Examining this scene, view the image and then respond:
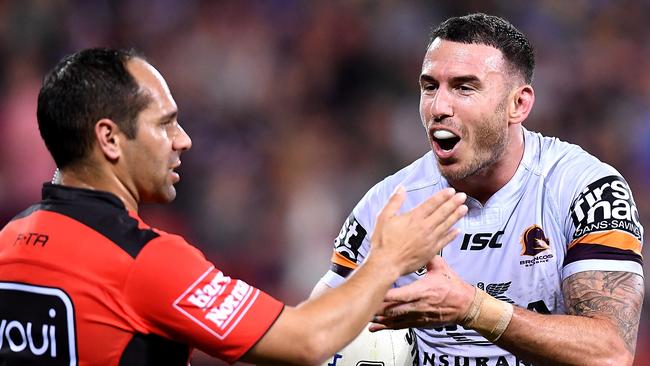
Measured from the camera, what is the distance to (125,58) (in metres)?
3.46

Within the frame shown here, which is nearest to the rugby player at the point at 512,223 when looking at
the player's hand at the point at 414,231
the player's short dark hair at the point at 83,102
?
the player's hand at the point at 414,231

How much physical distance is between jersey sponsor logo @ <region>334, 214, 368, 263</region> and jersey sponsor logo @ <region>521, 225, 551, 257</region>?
2.46 feet

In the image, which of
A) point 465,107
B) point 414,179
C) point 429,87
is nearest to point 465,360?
point 414,179

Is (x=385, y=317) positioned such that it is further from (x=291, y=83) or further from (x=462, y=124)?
(x=291, y=83)

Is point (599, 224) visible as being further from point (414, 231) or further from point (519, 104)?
point (414, 231)

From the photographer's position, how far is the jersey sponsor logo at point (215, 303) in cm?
311

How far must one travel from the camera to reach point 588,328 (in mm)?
3947

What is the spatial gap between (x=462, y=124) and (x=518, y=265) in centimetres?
67

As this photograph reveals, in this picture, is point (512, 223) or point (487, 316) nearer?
point (487, 316)

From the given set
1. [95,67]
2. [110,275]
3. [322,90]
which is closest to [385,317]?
[110,275]

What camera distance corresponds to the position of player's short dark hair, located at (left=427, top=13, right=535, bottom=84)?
4574 mm

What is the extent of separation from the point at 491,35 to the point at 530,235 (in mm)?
933

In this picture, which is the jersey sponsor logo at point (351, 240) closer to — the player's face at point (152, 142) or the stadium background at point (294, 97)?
the player's face at point (152, 142)

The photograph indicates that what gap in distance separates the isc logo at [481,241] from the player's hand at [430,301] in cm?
70
